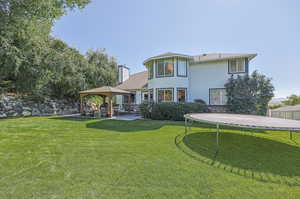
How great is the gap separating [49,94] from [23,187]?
55.6 ft

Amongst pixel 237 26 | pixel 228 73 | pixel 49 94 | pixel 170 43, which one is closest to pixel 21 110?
pixel 49 94

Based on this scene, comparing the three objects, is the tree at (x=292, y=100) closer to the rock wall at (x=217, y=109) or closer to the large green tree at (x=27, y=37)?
the rock wall at (x=217, y=109)

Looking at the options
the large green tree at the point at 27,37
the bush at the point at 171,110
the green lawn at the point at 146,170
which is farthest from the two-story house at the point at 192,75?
the green lawn at the point at 146,170

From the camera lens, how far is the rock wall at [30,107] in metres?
13.7

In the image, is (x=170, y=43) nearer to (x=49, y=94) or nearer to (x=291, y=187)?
(x=49, y=94)

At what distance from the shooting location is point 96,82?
20.0 m

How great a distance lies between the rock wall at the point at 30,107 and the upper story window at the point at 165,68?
489 inches

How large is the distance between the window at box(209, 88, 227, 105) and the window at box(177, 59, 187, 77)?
3.06 metres

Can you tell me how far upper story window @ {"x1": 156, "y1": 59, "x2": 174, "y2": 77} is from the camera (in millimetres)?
13344

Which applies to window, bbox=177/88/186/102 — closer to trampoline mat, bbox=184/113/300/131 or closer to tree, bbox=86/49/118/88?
trampoline mat, bbox=184/113/300/131

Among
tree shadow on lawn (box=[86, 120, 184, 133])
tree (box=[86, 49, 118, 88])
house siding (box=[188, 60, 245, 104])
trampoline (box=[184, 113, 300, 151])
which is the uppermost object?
tree (box=[86, 49, 118, 88])

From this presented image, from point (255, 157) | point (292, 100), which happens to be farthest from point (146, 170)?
point (292, 100)

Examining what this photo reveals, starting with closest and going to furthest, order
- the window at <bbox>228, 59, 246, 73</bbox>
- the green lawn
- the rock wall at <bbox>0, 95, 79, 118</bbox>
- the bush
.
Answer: the green lawn, the bush, the window at <bbox>228, 59, 246, 73</bbox>, the rock wall at <bbox>0, 95, 79, 118</bbox>

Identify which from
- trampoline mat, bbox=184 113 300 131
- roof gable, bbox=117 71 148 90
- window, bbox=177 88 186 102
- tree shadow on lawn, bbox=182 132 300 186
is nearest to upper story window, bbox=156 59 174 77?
window, bbox=177 88 186 102
